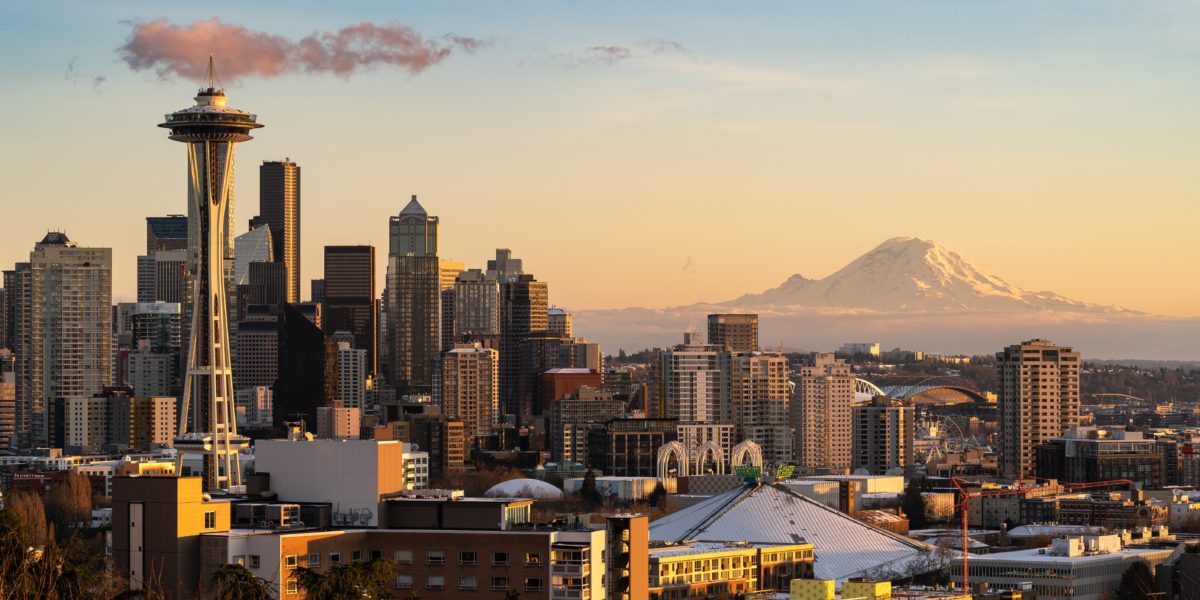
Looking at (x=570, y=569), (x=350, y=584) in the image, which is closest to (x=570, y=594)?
(x=570, y=569)

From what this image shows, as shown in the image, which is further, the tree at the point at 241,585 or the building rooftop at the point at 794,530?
the building rooftop at the point at 794,530

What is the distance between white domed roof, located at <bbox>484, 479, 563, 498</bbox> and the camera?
164m

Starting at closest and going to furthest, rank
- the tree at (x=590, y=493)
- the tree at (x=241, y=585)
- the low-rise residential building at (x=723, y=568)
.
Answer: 1. the tree at (x=241, y=585)
2. the low-rise residential building at (x=723, y=568)
3. the tree at (x=590, y=493)

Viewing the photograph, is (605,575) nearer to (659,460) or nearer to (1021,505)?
(1021,505)

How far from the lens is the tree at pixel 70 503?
140m

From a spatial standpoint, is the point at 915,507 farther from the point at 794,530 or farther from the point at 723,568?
the point at 723,568

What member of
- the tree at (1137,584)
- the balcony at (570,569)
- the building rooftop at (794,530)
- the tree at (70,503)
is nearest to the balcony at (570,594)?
the balcony at (570,569)

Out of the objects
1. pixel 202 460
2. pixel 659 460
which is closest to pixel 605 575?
pixel 202 460

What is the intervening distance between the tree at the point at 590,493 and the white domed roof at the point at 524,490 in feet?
7.22

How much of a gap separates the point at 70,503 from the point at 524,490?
1314 inches

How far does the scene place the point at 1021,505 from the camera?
159m

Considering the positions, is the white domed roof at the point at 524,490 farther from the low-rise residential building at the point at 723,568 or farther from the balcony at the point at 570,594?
the balcony at the point at 570,594

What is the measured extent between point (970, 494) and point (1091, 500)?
25.0ft

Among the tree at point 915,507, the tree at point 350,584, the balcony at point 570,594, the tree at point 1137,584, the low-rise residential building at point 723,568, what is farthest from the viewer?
the tree at point 915,507
